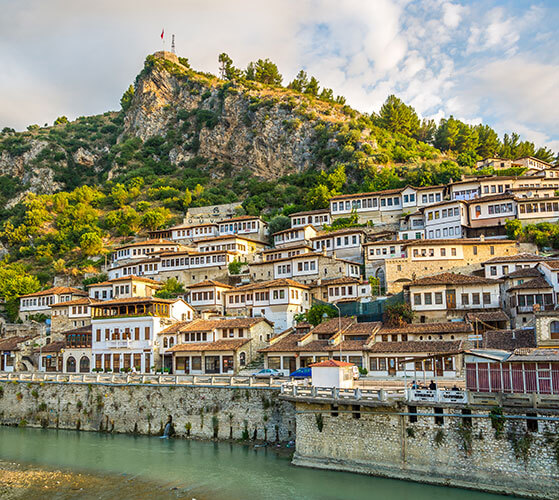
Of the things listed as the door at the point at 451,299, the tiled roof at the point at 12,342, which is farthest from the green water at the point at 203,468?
the door at the point at 451,299

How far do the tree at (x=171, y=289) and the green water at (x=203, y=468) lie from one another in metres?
24.4

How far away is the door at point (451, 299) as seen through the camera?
4197cm

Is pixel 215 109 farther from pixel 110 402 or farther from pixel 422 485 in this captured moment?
pixel 422 485

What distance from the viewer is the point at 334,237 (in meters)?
62.5

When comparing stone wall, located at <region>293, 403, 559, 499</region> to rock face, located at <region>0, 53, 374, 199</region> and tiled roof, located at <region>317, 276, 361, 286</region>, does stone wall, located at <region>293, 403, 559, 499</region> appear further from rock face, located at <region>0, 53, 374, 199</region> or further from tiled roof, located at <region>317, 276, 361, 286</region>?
rock face, located at <region>0, 53, 374, 199</region>

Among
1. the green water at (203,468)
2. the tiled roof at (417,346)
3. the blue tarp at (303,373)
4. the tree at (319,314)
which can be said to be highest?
the tree at (319,314)

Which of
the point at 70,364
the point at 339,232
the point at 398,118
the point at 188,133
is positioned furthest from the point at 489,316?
the point at 188,133

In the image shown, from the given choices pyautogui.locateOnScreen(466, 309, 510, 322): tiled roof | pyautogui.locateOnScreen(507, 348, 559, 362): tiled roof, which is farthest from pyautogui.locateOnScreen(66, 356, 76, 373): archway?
pyautogui.locateOnScreen(507, 348, 559, 362): tiled roof

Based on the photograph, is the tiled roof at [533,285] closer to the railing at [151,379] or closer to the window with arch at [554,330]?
the window with arch at [554,330]

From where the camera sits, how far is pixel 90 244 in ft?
275

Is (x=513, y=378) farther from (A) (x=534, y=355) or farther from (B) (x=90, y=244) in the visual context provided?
(B) (x=90, y=244)

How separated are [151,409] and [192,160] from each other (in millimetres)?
98514

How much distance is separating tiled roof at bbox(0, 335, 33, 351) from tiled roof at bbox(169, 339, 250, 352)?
2269 centimetres

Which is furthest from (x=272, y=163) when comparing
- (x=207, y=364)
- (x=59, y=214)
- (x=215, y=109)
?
(x=207, y=364)
